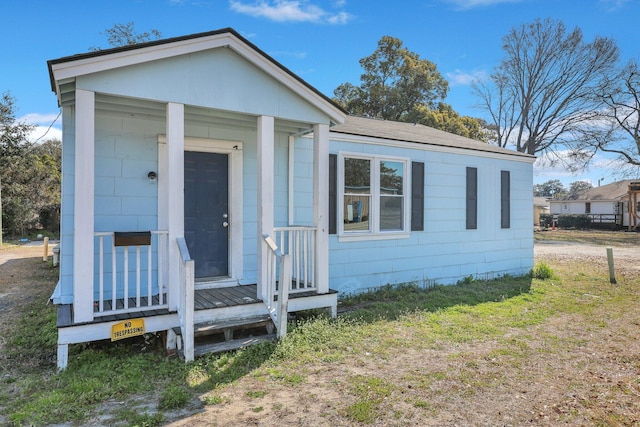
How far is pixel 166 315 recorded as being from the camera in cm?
412

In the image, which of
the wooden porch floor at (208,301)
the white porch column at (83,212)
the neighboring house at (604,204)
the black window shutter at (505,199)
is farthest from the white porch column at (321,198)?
the neighboring house at (604,204)

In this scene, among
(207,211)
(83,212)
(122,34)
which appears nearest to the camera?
(83,212)

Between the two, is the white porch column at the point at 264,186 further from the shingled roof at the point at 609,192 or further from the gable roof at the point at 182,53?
the shingled roof at the point at 609,192

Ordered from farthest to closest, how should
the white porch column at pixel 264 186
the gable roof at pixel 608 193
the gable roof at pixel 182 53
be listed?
the gable roof at pixel 608 193 → the white porch column at pixel 264 186 → the gable roof at pixel 182 53

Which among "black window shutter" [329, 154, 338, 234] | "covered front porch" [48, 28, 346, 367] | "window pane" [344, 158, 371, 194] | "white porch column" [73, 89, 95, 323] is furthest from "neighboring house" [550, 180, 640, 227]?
"white porch column" [73, 89, 95, 323]

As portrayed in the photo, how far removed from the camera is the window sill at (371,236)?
22.0 ft

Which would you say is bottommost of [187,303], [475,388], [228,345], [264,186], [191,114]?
[475,388]

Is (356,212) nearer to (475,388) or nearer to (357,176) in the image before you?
(357,176)

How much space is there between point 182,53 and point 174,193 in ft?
5.00

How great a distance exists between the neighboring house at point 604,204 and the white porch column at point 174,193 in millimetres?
37188

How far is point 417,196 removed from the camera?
24.5ft

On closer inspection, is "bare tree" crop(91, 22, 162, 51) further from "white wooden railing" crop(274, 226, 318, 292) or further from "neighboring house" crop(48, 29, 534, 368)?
"white wooden railing" crop(274, 226, 318, 292)

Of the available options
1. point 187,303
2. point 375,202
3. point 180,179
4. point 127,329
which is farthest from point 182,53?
point 375,202

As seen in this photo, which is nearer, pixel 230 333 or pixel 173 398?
pixel 173 398
